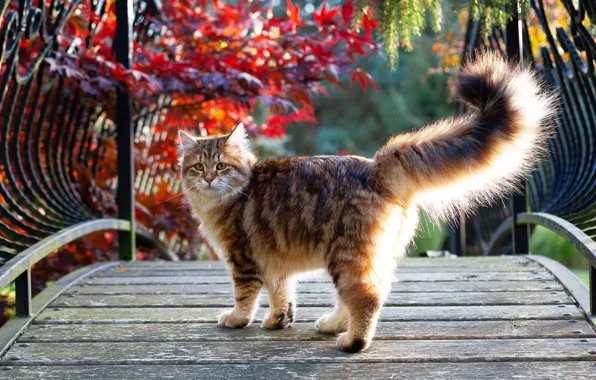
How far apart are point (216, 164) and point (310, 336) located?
77cm

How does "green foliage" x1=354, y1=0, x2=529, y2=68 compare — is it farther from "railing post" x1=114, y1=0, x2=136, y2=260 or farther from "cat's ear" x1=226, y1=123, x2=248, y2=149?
"railing post" x1=114, y1=0, x2=136, y2=260

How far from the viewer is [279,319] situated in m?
2.41

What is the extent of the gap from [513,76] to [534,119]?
0.15 m

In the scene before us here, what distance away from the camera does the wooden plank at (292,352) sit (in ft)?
6.54

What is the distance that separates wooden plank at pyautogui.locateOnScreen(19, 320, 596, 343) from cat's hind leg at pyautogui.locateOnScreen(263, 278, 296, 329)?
1.5 inches

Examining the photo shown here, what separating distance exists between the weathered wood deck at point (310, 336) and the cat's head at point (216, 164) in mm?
513

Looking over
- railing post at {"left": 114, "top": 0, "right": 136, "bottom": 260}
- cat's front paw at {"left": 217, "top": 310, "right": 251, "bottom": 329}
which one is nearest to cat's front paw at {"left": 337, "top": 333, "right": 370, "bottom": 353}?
cat's front paw at {"left": 217, "top": 310, "right": 251, "bottom": 329}

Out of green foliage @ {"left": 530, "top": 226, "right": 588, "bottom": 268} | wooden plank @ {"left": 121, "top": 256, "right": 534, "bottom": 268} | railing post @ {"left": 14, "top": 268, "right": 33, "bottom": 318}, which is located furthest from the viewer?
green foliage @ {"left": 530, "top": 226, "right": 588, "bottom": 268}

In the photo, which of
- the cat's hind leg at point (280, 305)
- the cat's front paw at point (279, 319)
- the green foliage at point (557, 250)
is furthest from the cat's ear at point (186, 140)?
the green foliage at point (557, 250)

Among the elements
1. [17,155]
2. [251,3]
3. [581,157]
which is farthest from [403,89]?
[17,155]

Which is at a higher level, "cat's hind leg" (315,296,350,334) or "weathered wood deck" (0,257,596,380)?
"cat's hind leg" (315,296,350,334)

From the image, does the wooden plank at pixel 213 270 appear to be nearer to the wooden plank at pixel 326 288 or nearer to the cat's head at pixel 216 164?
the wooden plank at pixel 326 288

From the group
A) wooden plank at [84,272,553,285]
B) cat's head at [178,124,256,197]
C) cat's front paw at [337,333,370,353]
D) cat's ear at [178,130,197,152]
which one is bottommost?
wooden plank at [84,272,553,285]

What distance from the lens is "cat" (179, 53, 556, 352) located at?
2.03 metres
